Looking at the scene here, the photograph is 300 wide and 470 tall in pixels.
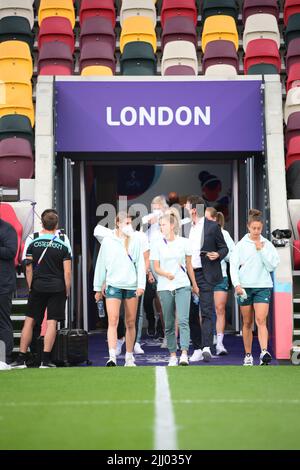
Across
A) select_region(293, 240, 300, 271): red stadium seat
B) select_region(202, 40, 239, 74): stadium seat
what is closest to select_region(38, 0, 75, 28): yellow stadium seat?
select_region(202, 40, 239, 74): stadium seat

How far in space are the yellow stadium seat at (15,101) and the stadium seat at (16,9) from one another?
3.29 metres

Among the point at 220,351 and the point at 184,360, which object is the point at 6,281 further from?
the point at 220,351

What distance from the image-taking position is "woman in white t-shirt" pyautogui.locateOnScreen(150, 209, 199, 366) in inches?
373

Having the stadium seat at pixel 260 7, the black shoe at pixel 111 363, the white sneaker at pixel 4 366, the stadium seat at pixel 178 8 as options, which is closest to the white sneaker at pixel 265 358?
the black shoe at pixel 111 363

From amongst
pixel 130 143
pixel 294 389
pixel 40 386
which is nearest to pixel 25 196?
pixel 130 143

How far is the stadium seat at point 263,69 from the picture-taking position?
1497 cm

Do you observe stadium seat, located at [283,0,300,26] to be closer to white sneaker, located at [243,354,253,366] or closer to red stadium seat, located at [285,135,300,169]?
red stadium seat, located at [285,135,300,169]

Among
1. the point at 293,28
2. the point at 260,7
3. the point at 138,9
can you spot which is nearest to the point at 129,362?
the point at 293,28

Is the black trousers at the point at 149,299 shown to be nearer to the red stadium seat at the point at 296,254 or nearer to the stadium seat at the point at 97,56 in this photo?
the red stadium seat at the point at 296,254

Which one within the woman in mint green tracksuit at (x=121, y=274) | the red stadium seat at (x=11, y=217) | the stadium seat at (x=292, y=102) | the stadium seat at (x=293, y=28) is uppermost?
the stadium seat at (x=293, y=28)

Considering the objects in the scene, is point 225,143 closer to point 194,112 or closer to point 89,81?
point 194,112

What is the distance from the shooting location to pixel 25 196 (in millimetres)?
11820

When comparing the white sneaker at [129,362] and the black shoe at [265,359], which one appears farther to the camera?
the black shoe at [265,359]

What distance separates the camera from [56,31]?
52.4ft
